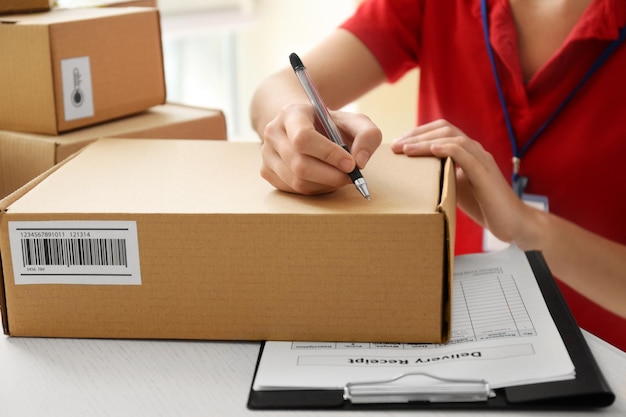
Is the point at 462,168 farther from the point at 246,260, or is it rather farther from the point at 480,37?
the point at 480,37

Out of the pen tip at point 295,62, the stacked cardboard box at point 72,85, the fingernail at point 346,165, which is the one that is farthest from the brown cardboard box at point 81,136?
the fingernail at point 346,165

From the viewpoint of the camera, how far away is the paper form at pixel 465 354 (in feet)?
1.83

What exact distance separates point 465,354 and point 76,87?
22.6 inches

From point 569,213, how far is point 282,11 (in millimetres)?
1821

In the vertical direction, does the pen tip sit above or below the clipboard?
above

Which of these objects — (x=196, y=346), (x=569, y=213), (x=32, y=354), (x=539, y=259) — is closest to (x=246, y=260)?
(x=196, y=346)

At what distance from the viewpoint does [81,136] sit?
2.90 ft

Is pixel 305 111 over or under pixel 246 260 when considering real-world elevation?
over

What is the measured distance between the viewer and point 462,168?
769 millimetres

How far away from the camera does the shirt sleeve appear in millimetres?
1215

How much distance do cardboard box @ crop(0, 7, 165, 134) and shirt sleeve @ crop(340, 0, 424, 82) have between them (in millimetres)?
379

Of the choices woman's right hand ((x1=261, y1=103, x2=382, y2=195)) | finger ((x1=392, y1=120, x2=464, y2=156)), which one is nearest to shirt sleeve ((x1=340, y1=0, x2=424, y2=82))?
finger ((x1=392, y1=120, x2=464, y2=156))

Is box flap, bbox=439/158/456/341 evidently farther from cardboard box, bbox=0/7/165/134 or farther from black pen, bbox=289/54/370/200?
cardboard box, bbox=0/7/165/134

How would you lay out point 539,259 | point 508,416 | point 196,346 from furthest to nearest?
1. point 539,259
2. point 196,346
3. point 508,416
